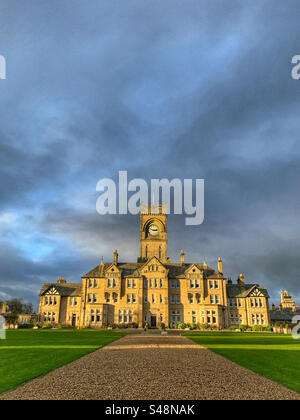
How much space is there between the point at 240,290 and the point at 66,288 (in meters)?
43.3

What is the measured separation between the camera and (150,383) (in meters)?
12.1

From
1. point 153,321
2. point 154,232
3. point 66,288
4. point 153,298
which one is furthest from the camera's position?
point 154,232

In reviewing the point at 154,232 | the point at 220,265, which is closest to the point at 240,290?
the point at 220,265

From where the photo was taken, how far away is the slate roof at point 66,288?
7731 centimetres

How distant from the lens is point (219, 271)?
77938 millimetres

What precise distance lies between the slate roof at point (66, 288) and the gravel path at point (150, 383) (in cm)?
6344

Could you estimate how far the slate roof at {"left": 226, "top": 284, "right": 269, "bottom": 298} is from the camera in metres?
76.6

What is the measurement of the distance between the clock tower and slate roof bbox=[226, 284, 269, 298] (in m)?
18.2

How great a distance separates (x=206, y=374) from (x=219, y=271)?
217ft

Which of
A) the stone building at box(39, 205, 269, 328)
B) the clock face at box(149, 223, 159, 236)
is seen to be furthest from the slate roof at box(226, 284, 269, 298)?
the clock face at box(149, 223, 159, 236)

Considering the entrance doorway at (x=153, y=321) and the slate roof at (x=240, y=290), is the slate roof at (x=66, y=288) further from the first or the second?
the slate roof at (x=240, y=290)

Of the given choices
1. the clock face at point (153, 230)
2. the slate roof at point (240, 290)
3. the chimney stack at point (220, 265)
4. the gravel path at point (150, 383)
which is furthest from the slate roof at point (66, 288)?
the gravel path at point (150, 383)

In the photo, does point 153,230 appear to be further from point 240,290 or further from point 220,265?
point 240,290

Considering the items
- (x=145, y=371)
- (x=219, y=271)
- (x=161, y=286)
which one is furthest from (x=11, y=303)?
(x=145, y=371)
